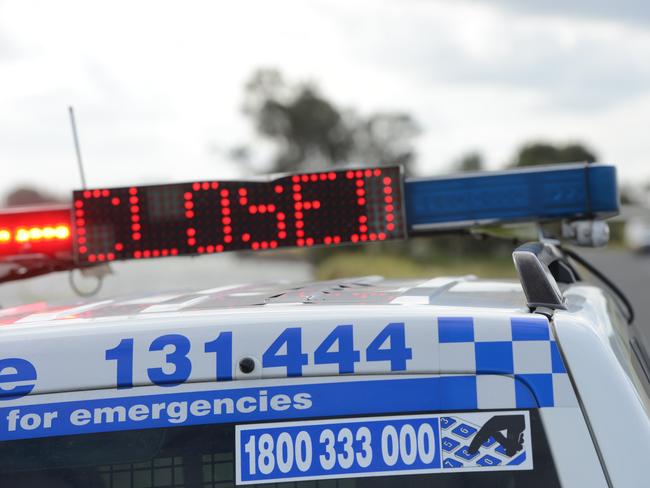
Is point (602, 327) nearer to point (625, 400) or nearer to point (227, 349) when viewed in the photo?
point (625, 400)

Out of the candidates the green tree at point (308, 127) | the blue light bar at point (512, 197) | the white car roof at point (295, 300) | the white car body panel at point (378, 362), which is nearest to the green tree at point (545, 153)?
the green tree at point (308, 127)

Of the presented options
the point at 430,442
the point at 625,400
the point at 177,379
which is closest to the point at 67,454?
the point at 177,379

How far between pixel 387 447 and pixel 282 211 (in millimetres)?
1490

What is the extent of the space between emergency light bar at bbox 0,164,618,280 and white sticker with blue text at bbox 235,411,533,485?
1412 millimetres

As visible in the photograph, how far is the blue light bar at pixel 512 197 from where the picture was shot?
3.36 m

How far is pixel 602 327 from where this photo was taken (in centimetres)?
226

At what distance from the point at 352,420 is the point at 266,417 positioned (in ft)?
0.50

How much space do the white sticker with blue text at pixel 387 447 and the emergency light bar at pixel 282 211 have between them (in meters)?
1.41

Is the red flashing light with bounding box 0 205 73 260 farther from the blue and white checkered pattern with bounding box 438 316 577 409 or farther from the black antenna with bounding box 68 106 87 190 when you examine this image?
the blue and white checkered pattern with bounding box 438 316 577 409

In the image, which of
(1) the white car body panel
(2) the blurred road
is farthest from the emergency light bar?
(2) the blurred road

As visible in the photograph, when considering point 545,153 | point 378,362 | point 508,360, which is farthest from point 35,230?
point 545,153

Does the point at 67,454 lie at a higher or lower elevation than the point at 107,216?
lower

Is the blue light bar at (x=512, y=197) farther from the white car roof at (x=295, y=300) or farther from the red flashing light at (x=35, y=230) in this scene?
the red flashing light at (x=35, y=230)

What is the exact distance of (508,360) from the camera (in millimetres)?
1943
